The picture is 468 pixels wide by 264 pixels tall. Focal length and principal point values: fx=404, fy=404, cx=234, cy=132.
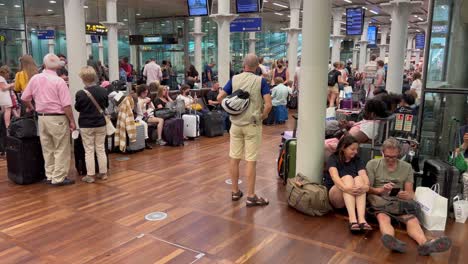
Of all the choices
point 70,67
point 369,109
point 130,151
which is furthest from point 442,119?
point 70,67

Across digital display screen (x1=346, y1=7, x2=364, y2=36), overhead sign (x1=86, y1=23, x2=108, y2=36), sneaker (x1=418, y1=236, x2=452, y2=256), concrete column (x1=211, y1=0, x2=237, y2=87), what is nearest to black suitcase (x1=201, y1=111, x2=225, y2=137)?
concrete column (x1=211, y1=0, x2=237, y2=87)

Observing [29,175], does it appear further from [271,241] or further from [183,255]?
[271,241]

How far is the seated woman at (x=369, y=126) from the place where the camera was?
16.4 ft

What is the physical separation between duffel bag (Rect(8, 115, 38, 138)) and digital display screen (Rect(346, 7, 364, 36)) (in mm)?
14004

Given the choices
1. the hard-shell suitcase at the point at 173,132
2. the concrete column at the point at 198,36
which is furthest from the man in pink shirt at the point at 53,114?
the concrete column at the point at 198,36

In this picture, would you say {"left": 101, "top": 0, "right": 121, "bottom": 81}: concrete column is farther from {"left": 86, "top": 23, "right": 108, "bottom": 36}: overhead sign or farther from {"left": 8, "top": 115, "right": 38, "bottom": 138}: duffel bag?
{"left": 8, "top": 115, "right": 38, "bottom": 138}: duffel bag

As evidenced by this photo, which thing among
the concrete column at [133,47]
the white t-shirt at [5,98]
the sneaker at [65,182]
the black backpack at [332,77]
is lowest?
the sneaker at [65,182]

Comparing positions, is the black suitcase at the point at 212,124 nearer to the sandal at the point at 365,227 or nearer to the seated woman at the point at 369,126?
the seated woman at the point at 369,126

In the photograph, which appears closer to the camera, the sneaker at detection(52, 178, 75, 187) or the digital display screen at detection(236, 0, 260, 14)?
the sneaker at detection(52, 178, 75, 187)

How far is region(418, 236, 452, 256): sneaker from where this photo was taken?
3459 millimetres

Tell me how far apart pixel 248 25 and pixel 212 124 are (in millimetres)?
6204

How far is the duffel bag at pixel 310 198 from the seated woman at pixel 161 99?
4400 millimetres

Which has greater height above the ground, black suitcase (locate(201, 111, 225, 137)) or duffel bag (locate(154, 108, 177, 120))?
duffel bag (locate(154, 108, 177, 120))

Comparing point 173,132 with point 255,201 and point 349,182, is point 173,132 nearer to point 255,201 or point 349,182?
point 255,201
